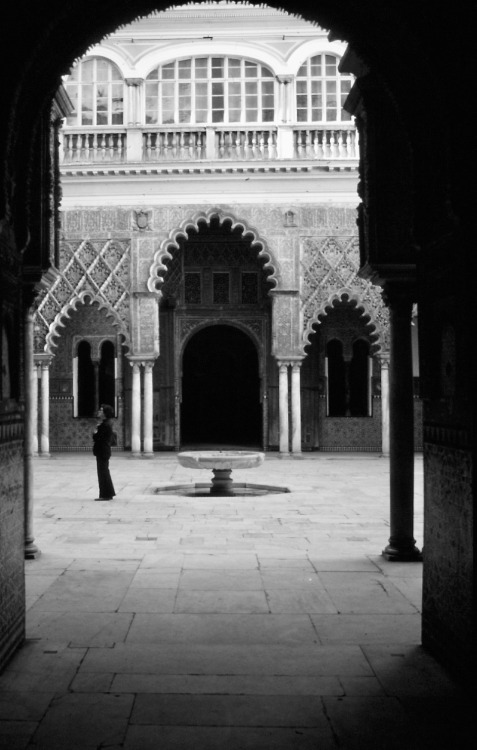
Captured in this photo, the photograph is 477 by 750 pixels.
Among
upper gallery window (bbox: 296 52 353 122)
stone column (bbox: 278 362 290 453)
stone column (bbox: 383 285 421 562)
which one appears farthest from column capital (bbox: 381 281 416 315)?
upper gallery window (bbox: 296 52 353 122)

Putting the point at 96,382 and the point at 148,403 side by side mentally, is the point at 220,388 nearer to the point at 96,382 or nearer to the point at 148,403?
the point at 96,382

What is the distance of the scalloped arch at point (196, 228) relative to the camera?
57.0ft

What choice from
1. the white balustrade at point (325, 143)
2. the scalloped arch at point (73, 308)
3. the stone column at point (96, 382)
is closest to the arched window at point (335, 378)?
the white balustrade at point (325, 143)

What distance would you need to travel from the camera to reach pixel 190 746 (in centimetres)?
282

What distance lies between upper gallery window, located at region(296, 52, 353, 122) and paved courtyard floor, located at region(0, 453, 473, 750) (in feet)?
39.6

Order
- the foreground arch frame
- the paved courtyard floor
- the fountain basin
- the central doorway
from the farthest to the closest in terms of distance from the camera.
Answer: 1. the central doorway
2. the fountain basin
3. the foreground arch frame
4. the paved courtyard floor

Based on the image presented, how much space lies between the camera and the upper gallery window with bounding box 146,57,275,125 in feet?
58.2

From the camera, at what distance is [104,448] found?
9.98 m

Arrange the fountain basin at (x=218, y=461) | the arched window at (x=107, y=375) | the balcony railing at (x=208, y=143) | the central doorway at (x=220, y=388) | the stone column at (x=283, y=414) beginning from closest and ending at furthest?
the fountain basin at (x=218, y=461) < the stone column at (x=283, y=414) < the balcony railing at (x=208, y=143) < the arched window at (x=107, y=375) < the central doorway at (x=220, y=388)

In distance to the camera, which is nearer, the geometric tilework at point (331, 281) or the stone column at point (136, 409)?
the stone column at point (136, 409)

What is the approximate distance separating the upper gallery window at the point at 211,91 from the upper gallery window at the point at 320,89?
0.72m

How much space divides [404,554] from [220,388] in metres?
Answer: 16.4

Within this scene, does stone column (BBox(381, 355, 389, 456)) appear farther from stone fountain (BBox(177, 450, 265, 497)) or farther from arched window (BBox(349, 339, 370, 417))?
stone fountain (BBox(177, 450, 265, 497))

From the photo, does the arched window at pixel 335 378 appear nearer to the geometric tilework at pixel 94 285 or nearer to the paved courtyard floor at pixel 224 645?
the geometric tilework at pixel 94 285
